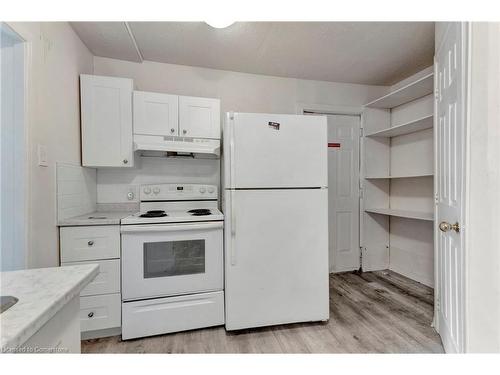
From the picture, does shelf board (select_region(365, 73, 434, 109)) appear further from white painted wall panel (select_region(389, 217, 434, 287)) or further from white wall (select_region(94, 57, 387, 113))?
white painted wall panel (select_region(389, 217, 434, 287))

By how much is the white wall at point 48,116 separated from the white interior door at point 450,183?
7.71 ft

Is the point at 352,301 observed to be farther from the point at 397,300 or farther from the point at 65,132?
the point at 65,132

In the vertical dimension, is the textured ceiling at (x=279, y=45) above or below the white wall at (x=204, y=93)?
above

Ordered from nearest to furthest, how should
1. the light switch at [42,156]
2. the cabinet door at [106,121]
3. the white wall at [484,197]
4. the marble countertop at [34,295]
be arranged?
the marble countertop at [34,295], the white wall at [484,197], the light switch at [42,156], the cabinet door at [106,121]

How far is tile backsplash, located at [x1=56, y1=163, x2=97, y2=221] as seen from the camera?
1.58 meters

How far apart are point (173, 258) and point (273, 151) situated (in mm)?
1126

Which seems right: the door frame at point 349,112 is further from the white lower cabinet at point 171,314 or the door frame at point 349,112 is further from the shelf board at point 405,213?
the white lower cabinet at point 171,314

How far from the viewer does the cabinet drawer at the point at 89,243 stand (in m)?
1.57

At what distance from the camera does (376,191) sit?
2883 millimetres

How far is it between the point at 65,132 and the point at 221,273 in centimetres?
157

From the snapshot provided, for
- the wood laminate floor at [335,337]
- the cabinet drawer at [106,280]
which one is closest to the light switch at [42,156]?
the cabinet drawer at [106,280]

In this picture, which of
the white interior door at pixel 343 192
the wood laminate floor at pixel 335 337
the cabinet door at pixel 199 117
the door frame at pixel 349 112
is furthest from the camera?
the white interior door at pixel 343 192

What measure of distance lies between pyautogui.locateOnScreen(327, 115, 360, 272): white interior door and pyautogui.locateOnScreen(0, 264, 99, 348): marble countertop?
8.52ft

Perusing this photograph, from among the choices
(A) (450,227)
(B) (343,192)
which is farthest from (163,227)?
(B) (343,192)
